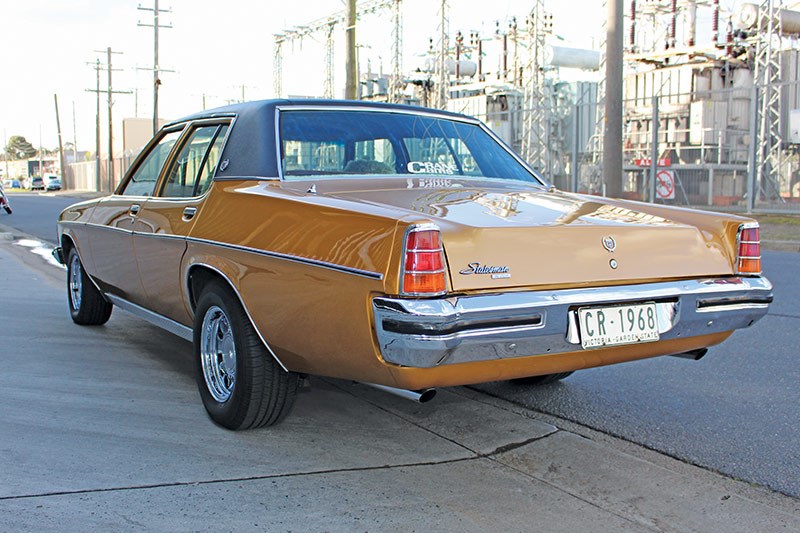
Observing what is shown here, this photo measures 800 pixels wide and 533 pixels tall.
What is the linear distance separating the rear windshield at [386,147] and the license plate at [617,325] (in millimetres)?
1452

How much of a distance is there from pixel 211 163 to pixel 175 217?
0.34 meters

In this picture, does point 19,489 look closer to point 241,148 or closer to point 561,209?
point 241,148

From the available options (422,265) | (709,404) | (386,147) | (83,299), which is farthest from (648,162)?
(422,265)

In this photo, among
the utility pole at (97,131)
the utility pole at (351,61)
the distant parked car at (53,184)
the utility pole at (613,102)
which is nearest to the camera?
the utility pole at (613,102)

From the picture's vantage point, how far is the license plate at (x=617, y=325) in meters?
3.18

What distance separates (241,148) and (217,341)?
37.3 inches

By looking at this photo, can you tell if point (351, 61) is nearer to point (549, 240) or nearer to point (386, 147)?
point (386, 147)

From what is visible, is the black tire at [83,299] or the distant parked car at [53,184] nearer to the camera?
the black tire at [83,299]

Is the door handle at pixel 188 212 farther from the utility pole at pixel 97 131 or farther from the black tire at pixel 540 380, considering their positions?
the utility pole at pixel 97 131

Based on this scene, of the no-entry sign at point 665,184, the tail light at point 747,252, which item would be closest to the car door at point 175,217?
the tail light at point 747,252

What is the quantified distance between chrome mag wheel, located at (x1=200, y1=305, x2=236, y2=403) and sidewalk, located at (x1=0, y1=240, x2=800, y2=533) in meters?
0.19

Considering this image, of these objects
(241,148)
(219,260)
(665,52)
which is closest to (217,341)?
(219,260)

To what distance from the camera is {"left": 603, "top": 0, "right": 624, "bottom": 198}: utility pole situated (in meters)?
16.0

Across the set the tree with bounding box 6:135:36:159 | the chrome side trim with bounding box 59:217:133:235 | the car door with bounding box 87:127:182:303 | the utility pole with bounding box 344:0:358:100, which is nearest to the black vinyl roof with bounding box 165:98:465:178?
the car door with bounding box 87:127:182:303
